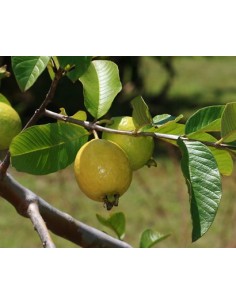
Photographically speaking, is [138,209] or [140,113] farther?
[138,209]

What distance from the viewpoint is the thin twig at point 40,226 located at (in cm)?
66

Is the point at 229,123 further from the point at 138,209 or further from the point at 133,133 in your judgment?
the point at 138,209

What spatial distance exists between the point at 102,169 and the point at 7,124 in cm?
15

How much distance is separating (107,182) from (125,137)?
62 mm

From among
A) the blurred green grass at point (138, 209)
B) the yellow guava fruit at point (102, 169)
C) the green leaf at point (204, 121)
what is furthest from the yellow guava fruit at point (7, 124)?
the blurred green grass at point (138, 209)

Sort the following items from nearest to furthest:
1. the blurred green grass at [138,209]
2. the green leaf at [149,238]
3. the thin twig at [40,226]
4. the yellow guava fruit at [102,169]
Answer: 1. the thin twig at [40,226]
2. the yellow guava fruit at [102,169]
3. the green leaf at [149,238]
4. the blurred green grass at [138,209]

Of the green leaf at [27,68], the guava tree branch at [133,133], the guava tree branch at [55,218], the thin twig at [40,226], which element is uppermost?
the green leaf at [27,68]

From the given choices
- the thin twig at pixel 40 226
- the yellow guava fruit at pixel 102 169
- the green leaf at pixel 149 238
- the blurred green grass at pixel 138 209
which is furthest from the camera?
the blurred green grass at pixel 138 209

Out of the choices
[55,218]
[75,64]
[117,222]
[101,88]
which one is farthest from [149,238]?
[75,64]

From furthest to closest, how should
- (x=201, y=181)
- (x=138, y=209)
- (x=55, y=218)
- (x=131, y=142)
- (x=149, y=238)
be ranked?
(x=138, y=209) < (x=149, y=238) < (x=55, y=218) < (x=131, y=142) < (x=201, y=181)

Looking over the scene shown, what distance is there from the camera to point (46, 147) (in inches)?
30.4

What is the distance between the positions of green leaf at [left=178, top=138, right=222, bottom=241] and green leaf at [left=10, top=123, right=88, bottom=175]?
149 millimetres

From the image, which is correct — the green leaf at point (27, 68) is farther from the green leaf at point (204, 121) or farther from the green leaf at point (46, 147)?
the green leaf at point (204, 121)

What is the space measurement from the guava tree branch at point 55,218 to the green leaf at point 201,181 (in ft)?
0.77
